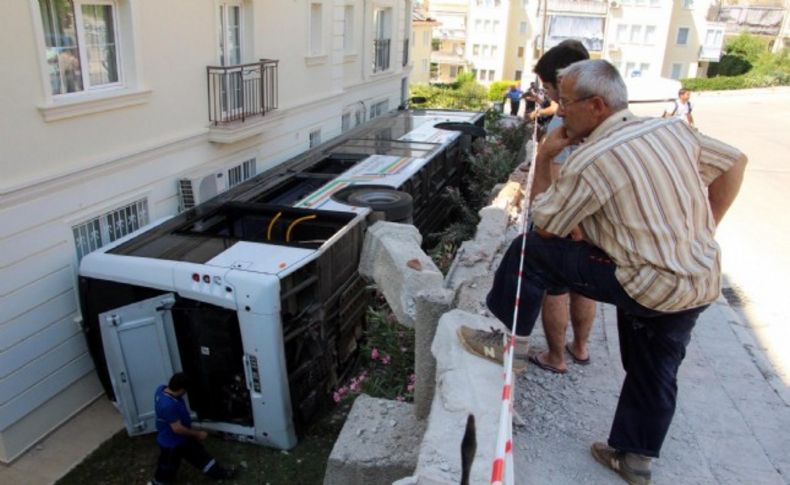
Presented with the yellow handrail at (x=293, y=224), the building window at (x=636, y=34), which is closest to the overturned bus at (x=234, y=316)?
the yellow handrail at (x=293, y=224)

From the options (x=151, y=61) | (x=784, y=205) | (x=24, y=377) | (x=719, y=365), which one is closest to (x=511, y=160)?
(x=784, y=205)

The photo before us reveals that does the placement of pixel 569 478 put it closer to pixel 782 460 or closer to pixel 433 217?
pixel 782 460

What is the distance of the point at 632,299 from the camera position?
8.96 feet

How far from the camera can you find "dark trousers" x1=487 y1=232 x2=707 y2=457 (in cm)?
279

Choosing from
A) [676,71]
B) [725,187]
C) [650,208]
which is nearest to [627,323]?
[650,208]

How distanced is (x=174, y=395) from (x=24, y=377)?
212 cm

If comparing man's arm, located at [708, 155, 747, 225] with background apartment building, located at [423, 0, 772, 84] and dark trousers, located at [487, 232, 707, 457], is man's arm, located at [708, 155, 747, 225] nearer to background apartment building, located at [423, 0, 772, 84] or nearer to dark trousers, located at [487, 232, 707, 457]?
dark trousers, located at [487, 232, 707, 457]

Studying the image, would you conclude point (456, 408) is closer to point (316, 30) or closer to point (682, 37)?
point (316, 30)

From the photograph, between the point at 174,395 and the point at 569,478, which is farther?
the point at 174,395

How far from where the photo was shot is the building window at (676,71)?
169 feet

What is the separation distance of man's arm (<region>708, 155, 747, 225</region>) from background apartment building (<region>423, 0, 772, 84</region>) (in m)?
42.8

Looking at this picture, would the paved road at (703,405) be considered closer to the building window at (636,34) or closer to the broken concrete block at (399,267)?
the broken concrete block at (399,267)

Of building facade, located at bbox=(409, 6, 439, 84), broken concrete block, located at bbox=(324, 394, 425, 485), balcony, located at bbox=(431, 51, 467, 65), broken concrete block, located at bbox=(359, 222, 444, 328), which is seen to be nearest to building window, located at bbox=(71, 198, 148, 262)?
broken concrete block, located at bbox=(359, 222, 444, 328)

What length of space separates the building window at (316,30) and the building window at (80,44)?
5.89 meters
